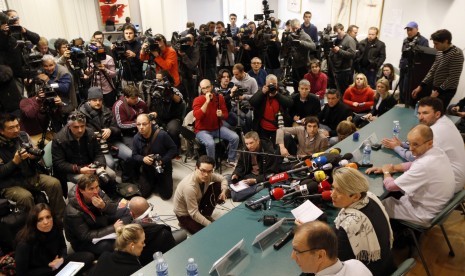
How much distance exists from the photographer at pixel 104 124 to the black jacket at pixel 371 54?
4.91 m

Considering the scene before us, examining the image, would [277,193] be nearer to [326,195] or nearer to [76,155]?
[326,195]

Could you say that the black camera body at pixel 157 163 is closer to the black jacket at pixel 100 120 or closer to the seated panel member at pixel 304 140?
the black jacket at pixel 100 120

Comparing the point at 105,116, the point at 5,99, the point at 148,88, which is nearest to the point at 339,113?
the point at 148,88

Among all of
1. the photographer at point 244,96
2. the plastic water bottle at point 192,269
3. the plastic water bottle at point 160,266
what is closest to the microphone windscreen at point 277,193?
the plastic water bottle at point 192,269

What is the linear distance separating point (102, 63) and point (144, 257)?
3704 mm

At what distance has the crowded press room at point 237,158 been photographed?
7.62 ft

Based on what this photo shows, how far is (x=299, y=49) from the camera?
22.2ft

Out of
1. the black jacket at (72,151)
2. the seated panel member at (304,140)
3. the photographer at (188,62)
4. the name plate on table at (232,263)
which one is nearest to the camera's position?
the name plate on table at (232,263)

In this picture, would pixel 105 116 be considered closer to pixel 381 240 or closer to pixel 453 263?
pixel 381 240

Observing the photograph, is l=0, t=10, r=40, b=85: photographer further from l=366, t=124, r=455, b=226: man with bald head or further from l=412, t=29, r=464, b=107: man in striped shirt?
l=412, t=29, r=464, b=107: man in striped shirt

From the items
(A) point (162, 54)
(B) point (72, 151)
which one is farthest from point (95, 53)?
(B) point (72, 151)

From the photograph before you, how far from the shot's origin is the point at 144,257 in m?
2.73

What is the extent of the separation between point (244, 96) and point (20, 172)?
296cm

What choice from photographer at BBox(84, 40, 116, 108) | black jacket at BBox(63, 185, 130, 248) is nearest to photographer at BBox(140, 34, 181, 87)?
photographer at BBox(84, 40, 116, 108)
